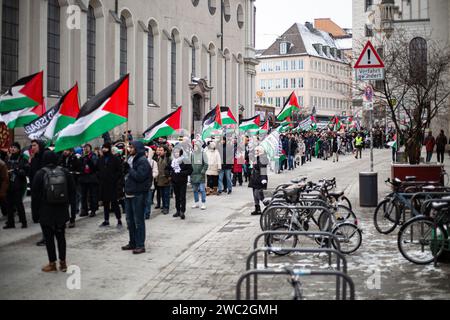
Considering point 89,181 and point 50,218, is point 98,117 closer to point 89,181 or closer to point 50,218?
point 50,218

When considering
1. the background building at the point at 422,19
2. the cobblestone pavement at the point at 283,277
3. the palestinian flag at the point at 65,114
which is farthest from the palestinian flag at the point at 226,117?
the background building at the point at 422,19

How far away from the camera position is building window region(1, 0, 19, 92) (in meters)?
24.5

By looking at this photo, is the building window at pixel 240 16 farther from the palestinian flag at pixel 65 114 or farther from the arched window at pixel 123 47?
the palestinian flag at pixel 65 114

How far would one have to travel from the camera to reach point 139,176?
10.8 metres

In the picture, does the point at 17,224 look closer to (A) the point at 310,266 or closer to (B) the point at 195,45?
(A) the point at 310,266

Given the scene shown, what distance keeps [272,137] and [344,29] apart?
→ 111 m

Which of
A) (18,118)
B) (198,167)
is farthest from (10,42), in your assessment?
(198,167)

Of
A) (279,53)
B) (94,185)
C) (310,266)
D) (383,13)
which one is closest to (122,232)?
(94,185)

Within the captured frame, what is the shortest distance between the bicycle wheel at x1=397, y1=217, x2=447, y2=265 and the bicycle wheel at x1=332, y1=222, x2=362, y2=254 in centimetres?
91

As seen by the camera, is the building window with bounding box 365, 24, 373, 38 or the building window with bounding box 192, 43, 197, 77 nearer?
the building window with bounding box 192, 43, 197, 77

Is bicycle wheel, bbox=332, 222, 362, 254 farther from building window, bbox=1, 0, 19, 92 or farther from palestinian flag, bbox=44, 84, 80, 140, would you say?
building window, bbox=1, 0, 19, 92

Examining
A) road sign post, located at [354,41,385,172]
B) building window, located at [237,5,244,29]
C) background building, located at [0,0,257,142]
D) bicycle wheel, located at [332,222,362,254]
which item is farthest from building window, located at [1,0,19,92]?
building window, located at [237,5,244,29]

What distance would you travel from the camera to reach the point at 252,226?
44.9 feet

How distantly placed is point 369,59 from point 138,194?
6587 mm
